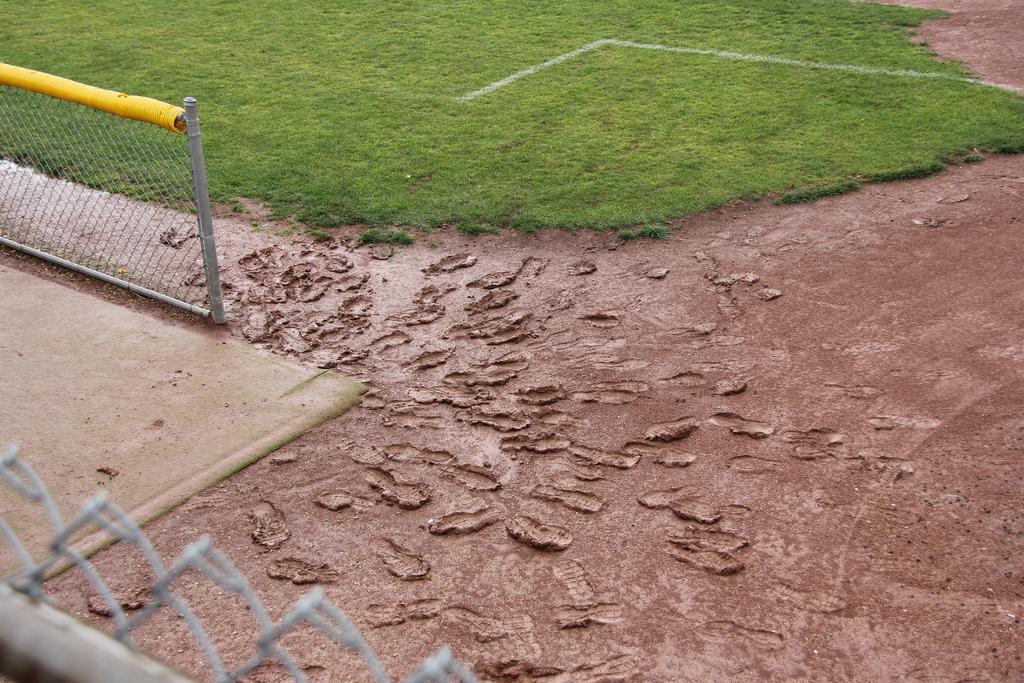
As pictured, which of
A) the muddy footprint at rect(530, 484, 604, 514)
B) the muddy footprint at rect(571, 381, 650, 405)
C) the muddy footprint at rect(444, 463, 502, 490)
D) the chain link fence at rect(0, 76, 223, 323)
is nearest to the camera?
the muddy footprint at rect(530, 484, 604, 514)

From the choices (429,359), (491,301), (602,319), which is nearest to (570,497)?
(429,359)

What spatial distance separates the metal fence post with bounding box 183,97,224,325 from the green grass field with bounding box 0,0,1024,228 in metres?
1.53

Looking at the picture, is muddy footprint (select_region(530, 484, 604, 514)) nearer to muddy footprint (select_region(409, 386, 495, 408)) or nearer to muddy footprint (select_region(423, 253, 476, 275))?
muddy footprint (select_region(409, 386, 495, 408))

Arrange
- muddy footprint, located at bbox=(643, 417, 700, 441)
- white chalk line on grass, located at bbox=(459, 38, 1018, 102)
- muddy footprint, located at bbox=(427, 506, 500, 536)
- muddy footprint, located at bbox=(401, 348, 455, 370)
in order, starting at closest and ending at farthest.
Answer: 1. muddy footprint, located at bbox=(427, 506, 500, 536)
2. muddy footprint, located at bbox=(643, 417, 700, 441)
3. muddy footprint, located at bbox=(401, 348, 455, 370)
4. white chalk line on grass, located at bbox=(459, 38, 1018, 102)

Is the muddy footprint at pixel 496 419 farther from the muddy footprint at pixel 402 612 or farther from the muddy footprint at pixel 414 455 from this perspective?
the muddy footprint at pixel 402 612

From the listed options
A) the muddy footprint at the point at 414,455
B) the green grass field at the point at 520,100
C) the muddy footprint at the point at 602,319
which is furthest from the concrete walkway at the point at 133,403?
the green grass field at the point at 520,100

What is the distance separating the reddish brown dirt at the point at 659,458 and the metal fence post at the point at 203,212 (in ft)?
0.80

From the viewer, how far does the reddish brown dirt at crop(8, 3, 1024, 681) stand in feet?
13.1

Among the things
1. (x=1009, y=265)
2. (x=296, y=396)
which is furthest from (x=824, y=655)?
(x=1009, y=265)

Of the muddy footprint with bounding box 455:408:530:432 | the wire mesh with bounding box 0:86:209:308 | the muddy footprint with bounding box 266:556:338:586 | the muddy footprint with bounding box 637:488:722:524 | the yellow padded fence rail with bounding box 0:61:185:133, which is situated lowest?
the muddy footprint with bounding box 266:556:338:586

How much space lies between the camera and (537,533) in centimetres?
453

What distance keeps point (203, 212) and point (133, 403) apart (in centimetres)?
122

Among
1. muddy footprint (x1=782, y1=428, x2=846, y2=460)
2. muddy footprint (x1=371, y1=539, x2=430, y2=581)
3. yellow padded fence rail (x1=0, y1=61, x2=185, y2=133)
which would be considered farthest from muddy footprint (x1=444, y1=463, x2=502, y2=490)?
yellow padded fence rail (x1=0, y1=61, x2=185, y2=133)

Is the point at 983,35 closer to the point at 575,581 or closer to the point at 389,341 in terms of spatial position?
the point at 389,341
